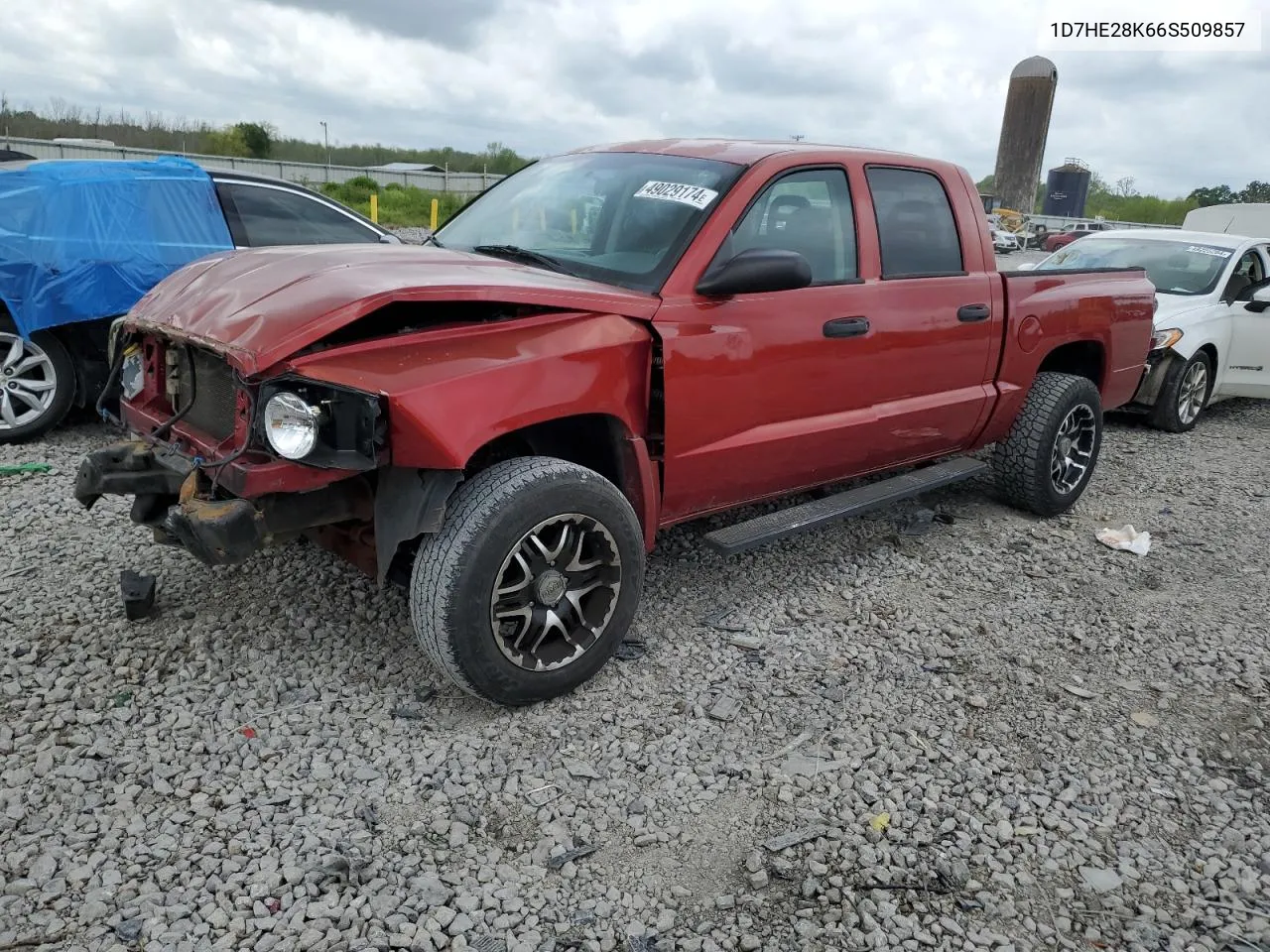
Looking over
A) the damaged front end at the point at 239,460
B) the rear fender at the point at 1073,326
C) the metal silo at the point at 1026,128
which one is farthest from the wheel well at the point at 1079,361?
the metal silo at the point at 1026,128

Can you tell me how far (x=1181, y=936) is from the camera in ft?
7.88

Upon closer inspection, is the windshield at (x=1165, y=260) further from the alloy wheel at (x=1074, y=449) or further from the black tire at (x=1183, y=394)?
the alloy wheel at (x=1074, y=449)

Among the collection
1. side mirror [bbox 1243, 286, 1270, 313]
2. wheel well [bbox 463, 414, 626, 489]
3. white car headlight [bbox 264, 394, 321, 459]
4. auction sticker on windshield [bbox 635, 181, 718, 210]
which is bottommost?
wheel well [bbox 463, 414, 626, 489]

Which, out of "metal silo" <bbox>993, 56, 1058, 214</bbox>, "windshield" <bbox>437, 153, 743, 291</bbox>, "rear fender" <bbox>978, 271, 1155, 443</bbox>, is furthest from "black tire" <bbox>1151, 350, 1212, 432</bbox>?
"metal silo" <bbox>993, 56, 1058, 214</bbox>

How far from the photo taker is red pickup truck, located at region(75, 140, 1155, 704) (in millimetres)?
2723

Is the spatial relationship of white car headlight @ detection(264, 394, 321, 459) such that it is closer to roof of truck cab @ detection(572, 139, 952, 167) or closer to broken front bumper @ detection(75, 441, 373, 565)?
broken front bumper @ detection(75, 441, 373, 565)

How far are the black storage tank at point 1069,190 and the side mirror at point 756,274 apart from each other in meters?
49.4

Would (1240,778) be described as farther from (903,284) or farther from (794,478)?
(903,284)

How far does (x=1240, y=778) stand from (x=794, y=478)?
75.3 inches

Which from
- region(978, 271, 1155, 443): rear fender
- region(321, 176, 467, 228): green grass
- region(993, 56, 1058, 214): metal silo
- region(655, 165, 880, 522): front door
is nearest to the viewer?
region(655, 165, 880, 522): front door

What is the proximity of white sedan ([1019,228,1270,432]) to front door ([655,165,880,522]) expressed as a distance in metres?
4.74

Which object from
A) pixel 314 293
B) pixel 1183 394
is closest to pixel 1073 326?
pixel 1183 394

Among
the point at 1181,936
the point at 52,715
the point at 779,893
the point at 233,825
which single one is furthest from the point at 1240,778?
the point at 52,715

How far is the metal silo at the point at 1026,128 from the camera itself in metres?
34.7
